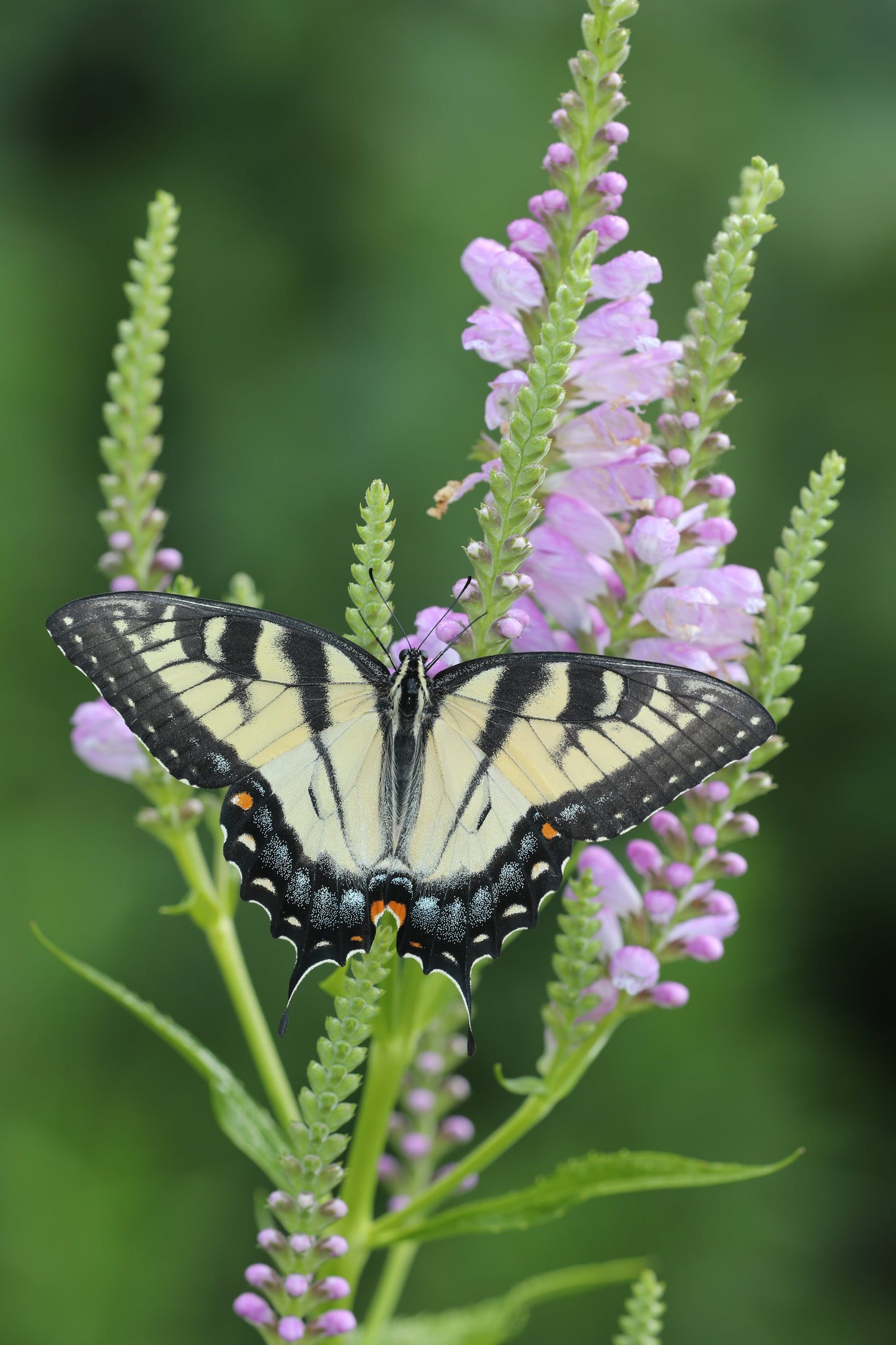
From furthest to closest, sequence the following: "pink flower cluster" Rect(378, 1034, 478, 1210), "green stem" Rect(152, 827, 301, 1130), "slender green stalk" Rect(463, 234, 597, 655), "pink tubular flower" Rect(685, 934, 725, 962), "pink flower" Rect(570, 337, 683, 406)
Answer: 1. "pink flower cluster" Rect(378, 1034, 478, 1210)
2. "green stem" Rect(152, 827, 301, 1130)
3. "pink tubular flower" Rect(685, 934, 725, 962)
4. "pink flower" Rect(570, 337, 683, 406)
5. "slender green stalk" Rect(463, 234, 597, 655)

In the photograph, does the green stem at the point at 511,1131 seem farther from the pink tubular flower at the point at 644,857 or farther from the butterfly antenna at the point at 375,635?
the butterfly antenna at the point at 375,635

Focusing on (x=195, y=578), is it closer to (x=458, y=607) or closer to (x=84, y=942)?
(x=84, y=942)

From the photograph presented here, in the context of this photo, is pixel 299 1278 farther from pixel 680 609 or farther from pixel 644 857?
pixel 680 609

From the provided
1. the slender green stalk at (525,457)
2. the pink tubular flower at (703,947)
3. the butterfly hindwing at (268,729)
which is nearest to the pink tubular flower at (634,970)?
the pink tubular flower at (703,947)

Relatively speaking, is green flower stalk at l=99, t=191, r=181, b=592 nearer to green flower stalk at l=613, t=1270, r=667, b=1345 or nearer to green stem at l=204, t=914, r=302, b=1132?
green stem at l=204, t=914, r=302, b=1132

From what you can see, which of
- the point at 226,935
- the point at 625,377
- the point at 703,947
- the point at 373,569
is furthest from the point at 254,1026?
the point at 625,377

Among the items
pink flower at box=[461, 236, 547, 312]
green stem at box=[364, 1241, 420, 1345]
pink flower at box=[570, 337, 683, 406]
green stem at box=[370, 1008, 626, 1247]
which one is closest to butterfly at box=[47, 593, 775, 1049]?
green stem at box=[370, 1008, 626, 1247]

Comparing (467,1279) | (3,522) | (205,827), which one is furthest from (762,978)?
(3,522)
